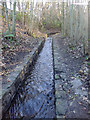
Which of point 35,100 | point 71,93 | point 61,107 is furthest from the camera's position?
point 35,100

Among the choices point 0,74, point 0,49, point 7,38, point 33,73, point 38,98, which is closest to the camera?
point 38,98

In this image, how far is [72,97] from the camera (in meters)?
2.89

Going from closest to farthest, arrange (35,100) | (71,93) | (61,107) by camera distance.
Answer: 1. (61,107)
2. (71,93)
3. (35,100)

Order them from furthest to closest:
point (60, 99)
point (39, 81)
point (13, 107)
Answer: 1. point (39, 81)
2. point (13, 107)
3. point (60, 99)

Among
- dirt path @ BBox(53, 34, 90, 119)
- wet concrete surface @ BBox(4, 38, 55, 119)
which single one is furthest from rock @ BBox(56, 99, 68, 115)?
wet concrete surface @ BBox(4, 38, 55, 119)

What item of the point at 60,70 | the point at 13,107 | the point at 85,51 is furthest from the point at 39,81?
the point at 85,51

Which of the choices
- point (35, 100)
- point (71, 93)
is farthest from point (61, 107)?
point (35, 100)

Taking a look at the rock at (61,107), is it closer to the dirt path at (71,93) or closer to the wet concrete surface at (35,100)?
the dirt path at (71,93)

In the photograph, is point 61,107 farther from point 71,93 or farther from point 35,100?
point 35,100

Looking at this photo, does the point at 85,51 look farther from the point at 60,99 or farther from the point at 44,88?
the point at 60,99

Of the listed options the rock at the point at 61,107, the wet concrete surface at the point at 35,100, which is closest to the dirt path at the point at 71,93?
the rock at the point at 61,107

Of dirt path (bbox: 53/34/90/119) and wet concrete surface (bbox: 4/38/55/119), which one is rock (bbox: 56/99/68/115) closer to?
dirt path (bbox: 53/34/90/119)

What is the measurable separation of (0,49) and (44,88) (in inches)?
124

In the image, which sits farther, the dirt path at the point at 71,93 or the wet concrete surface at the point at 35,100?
the wet concrete surface at the point at 35,100
